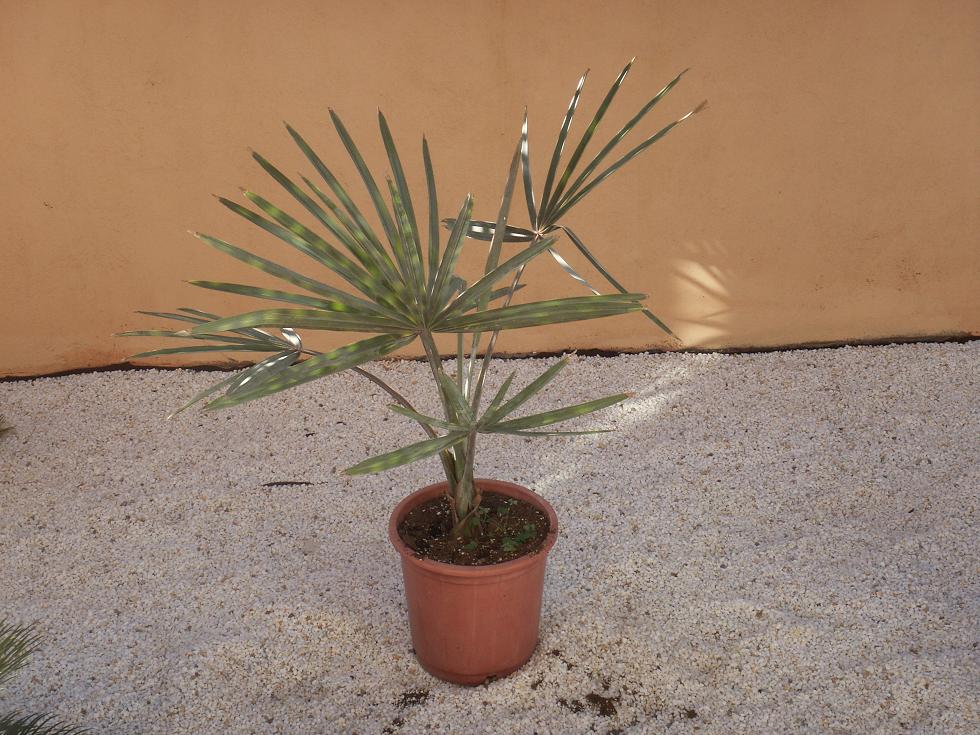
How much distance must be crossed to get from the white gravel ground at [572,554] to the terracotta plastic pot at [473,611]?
60mm

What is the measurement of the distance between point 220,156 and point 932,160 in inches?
116

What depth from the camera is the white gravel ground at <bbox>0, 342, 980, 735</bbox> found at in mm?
1967

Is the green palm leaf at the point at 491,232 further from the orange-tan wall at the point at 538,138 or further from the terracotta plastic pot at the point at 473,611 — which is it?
the orange-tan wall at the point at 538,138

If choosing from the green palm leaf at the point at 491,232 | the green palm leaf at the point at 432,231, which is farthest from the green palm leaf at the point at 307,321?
the green palm leaf at the point at 491,232

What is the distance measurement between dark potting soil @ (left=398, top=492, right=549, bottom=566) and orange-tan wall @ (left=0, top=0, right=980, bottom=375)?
1697 mm

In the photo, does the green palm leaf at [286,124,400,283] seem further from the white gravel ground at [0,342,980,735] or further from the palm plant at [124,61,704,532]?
the white gravel ground at [0,342,980,735]

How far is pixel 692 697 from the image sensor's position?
195 centimetres

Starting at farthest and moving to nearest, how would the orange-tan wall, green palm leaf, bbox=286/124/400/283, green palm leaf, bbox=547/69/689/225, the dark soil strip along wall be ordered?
the dark soil strip along wall → the orange-tan wall → green palm leaf, bbox=547/69/689/225 → green palm leaf, bbox=286/124/400/283

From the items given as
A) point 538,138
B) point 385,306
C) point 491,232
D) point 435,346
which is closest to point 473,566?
point 435,346

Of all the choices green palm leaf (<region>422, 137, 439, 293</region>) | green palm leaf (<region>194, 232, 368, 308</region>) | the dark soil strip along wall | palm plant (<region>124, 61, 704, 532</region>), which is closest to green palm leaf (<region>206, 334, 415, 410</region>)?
palm plant (<region>124, 61, 704, 532</region>)

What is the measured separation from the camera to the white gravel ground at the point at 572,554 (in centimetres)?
197

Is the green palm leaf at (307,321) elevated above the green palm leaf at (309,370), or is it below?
above

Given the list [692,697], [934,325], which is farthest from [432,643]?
[934,325]

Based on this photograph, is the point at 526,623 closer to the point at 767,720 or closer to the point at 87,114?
the point at 767,720
